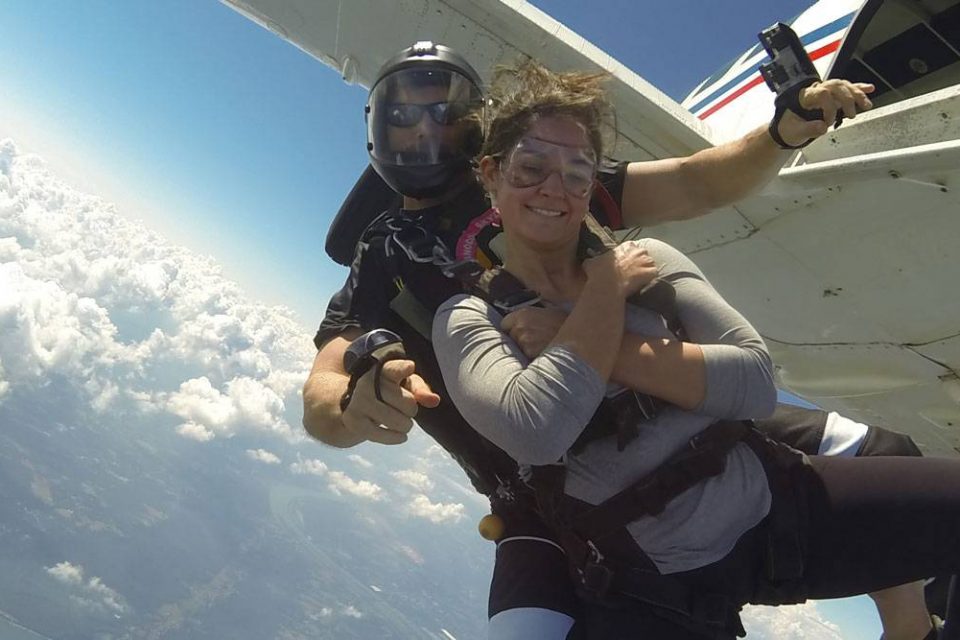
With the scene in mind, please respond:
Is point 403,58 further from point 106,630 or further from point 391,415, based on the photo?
point 106,630

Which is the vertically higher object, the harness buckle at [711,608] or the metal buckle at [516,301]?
the metal buckle at [516,301]

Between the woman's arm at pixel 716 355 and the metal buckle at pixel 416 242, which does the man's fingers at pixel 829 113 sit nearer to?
the woman's arm at pixel 716 355

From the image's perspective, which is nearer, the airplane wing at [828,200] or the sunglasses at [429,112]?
the sunglasses at [429,112]

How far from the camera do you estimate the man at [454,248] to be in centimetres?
174

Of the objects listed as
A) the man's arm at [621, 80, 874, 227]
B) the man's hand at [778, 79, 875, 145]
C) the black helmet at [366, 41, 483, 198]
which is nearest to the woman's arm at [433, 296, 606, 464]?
the black helmet at [366, 41, 483, 198]

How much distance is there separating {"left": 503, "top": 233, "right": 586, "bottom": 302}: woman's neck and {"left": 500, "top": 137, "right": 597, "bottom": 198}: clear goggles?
160 mm

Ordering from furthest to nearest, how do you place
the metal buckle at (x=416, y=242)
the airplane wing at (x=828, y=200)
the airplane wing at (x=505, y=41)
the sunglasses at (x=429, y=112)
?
the airplane wing at (x=505, y=41)
the airplane wing at (x=828, y=200)
the sunglasses at (x=429, y=112)
the metal buckle at (x=416, y=242)

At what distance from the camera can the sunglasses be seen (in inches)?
90.9

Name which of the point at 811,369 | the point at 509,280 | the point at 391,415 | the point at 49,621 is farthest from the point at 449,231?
the point at 49,621

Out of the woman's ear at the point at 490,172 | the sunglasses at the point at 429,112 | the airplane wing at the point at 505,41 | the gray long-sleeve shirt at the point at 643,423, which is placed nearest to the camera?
the gray long-sleeve shirt at the point at 643,423

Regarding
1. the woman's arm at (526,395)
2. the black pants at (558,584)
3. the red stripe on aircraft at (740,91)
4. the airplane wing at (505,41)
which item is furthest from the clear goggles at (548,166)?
the red stripe on aircraft at (740,91)

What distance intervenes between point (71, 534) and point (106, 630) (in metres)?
44.2

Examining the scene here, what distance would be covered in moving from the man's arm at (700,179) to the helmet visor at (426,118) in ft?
2.10

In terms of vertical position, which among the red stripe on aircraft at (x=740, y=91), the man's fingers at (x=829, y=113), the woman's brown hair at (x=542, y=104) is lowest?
the woman's brown hair at (x=542, y=104)
